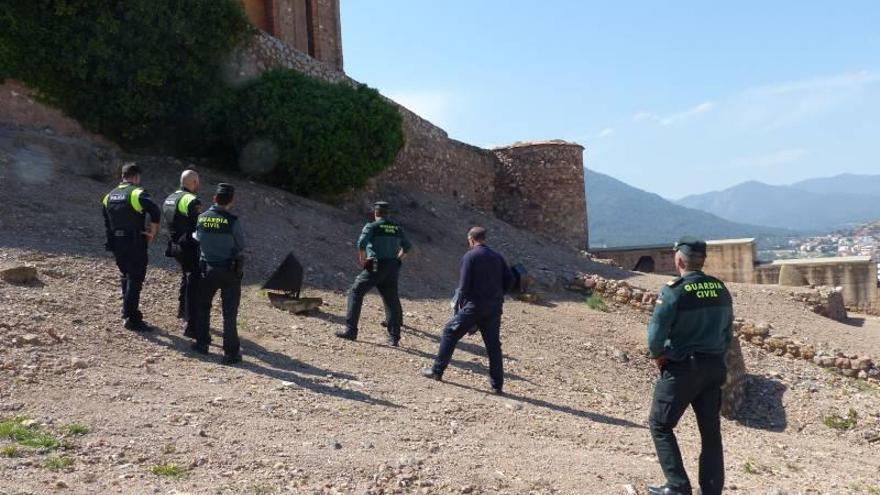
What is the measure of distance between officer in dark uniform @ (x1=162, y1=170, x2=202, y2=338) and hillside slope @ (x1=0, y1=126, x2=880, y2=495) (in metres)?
0.42

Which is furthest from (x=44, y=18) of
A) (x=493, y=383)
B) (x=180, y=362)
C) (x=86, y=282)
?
(x=493, y=383)

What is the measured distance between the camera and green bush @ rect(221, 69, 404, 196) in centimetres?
1511

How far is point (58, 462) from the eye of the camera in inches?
170

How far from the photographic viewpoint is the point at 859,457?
24.9ft

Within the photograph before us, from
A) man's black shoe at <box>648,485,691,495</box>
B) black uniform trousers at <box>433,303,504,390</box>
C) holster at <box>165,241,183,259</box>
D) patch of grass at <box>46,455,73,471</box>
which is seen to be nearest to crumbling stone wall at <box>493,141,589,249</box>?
black uniform trousers at <box>433,303,504,390</box>

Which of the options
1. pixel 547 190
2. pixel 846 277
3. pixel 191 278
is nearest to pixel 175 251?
pixel 191 278

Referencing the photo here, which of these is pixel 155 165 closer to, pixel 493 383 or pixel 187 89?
pixel 187 89

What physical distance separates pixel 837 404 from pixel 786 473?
4.83 m

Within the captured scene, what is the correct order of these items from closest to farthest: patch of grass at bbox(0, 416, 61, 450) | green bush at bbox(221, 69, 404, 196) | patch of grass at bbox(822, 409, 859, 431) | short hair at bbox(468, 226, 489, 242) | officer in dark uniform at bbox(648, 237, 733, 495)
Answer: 1. patch of grass at bbox(0, 416, 61, 450)
2. officer in dark uniform at bbox(648, 237, 733, 495)
3. short hair at bbox(468, 226, 489, 242)
4. patch of grass at bbox(822, 409, 859, 431)
5. green bush at bbox(221, 69, 404, 196)

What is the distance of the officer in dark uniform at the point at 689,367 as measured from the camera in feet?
15.6

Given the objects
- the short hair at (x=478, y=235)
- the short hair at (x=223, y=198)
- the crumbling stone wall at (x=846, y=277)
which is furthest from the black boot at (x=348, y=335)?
the crumbling stone wall at (x=846, y=277)

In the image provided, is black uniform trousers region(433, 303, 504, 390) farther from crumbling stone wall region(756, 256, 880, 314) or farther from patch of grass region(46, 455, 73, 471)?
crumbling stone wall region(756, 256, 880, 314)

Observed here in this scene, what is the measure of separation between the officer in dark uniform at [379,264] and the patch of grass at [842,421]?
5740 mm

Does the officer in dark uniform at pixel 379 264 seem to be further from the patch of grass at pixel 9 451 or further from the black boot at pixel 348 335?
the patch of grass at pixel 9 451
